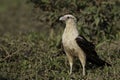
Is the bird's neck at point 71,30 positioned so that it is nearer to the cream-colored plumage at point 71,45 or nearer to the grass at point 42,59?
the cream-colored plumage at point 71,45

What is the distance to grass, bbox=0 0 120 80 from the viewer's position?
862cm

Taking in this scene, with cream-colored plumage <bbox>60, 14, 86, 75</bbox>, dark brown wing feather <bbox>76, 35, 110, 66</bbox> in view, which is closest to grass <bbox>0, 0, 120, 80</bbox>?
dark brown wing feather <bbox>76, 35, 110, 66</bbox>

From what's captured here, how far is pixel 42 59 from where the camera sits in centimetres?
956

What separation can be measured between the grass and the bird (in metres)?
0.20

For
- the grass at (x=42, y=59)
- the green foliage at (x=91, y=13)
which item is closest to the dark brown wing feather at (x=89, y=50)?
the grass at (x=42, y=59)

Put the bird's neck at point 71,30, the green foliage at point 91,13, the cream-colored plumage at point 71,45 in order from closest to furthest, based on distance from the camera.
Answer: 1. the cream-colored plumage at point 71,45
2. the bird's neck at point 71,30
3. the green foliage at point 91,13

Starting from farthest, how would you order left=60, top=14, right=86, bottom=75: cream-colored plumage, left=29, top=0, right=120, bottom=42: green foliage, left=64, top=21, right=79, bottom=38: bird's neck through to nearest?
left=29, top=0, right=120, bottom=42: green foliage < left=64, top=21, right=79, bottom=38: bird's neck < left=60, top=14, right=86, bottom=75: cream-colored plumage

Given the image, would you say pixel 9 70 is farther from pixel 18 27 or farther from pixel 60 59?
pixel 18 27

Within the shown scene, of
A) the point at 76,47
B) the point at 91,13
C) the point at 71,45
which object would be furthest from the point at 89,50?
the point at 91,13

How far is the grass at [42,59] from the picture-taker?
8.62 meters

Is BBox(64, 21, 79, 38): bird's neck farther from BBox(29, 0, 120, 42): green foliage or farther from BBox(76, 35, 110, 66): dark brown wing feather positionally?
BBox(29, 0, 120, 42): green foliage

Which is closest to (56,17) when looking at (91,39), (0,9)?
(91,39)

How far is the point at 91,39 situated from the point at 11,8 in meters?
8.75

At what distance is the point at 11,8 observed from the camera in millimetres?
19172
